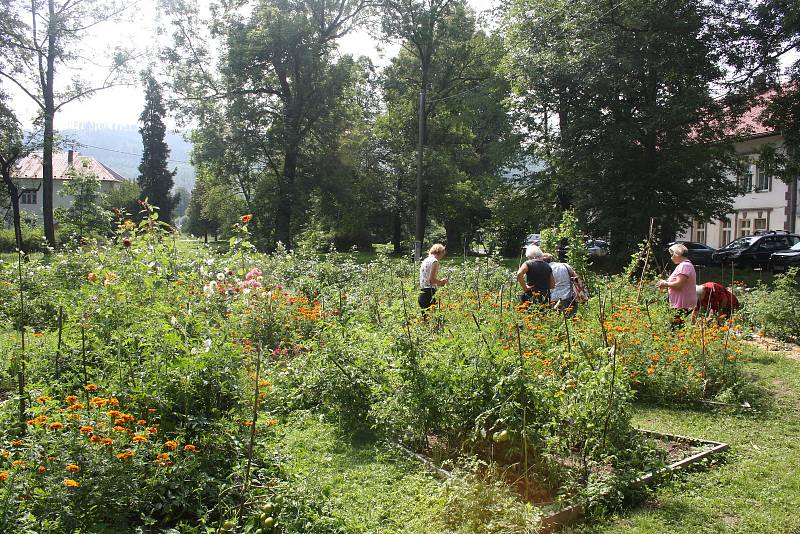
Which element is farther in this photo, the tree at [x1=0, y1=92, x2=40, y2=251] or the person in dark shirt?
the tree at [x1=0, y1=92, x2=40, y2=251]

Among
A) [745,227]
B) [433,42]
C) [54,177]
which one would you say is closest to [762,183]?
[745,227]

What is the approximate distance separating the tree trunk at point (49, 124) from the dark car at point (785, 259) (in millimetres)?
31197

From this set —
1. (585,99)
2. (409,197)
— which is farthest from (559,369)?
(409,197)

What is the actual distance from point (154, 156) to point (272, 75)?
30.7m

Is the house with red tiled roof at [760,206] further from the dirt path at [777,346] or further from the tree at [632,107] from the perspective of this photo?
the dirt path at [777,346]

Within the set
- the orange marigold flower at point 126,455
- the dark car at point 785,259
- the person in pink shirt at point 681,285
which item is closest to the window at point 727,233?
the dark car at point 785,259

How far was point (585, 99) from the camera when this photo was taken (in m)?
21.3

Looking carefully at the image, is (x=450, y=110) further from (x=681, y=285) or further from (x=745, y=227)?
(x=681, y=285)

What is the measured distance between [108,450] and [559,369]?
3286 millimetres

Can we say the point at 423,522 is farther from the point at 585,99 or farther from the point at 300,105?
the point at 300,105

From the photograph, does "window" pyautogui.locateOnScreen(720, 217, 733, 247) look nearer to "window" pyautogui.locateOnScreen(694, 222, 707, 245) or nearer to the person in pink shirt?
"window" pyautogui.locateOnScreen(694, 222, 707, 245)

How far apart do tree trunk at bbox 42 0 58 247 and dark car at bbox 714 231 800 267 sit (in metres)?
30.8

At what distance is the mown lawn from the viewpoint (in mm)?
3699

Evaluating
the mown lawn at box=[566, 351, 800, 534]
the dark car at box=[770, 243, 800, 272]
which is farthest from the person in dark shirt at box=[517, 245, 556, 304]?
the dark car at box=[770, 243, 800, 272]
